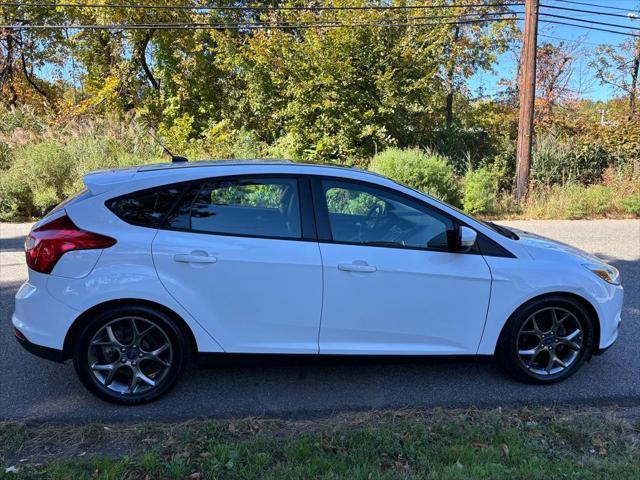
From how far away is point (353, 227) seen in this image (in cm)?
375

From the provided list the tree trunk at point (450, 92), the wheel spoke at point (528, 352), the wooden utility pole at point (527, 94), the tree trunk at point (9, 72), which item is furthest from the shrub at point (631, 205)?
the tree trunk at point (9, 72)

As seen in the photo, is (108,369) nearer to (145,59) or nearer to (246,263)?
(246,263)

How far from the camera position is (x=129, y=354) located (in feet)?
11.7

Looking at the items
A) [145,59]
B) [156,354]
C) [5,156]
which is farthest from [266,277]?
[145,59]

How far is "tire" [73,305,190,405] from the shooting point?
137 inches

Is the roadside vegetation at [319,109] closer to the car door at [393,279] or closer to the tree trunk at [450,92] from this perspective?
the tree trunk at [450,92]

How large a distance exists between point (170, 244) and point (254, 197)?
65cm

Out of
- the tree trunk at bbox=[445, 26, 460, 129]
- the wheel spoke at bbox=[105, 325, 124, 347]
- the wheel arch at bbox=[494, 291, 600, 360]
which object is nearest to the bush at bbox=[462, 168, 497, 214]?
the tree trunk at bbox=[445, 26, 460, 129]

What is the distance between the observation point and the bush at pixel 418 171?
11695 millimetres

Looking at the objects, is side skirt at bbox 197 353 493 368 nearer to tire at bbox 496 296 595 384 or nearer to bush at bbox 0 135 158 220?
tire at bbox 496 296 595 384

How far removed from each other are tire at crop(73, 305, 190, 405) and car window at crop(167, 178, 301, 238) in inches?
25.8

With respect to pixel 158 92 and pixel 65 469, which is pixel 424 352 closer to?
pixel 65 469

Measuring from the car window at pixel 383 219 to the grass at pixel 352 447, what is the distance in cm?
113

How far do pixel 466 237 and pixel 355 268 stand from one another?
76 centimetres
